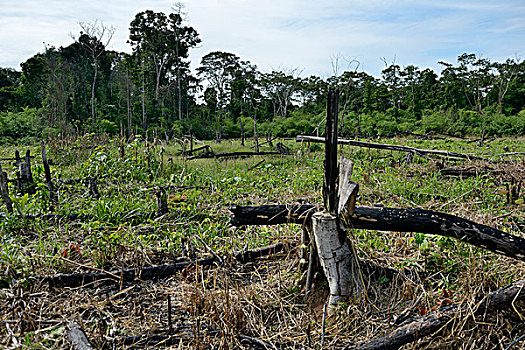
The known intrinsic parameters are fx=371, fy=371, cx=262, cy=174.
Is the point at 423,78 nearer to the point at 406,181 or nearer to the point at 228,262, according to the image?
the point at 406,181

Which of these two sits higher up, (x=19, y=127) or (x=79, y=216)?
(x=19, y=127)

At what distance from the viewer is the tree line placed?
20953 mm

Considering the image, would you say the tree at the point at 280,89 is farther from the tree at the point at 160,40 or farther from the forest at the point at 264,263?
the forest at the point at 264,263

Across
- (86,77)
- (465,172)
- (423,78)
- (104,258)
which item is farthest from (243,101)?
(104,258)

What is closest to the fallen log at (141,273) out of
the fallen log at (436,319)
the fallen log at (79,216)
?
the fallen log at (79,216)

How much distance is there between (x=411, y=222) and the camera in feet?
7.20

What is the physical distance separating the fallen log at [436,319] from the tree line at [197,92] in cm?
1731

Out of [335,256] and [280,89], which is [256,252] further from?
[280,89]

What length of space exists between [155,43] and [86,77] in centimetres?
787

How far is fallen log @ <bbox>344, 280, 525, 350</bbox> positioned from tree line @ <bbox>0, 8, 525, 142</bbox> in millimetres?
17310

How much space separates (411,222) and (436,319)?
0.54 m

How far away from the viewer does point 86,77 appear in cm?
2902

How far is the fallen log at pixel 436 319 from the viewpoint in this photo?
1.83 metres

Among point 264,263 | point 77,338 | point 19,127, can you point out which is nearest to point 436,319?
point 264,263
